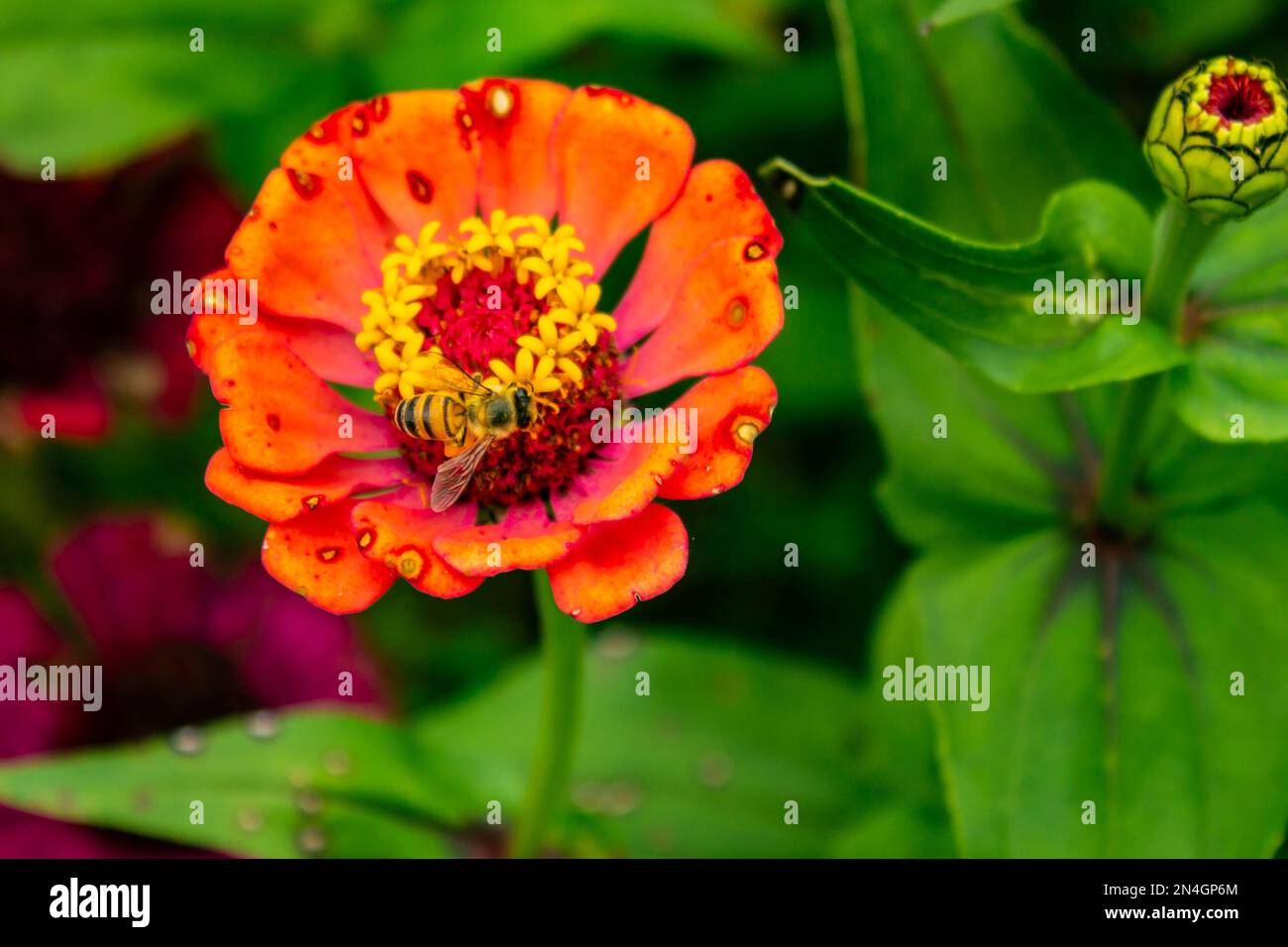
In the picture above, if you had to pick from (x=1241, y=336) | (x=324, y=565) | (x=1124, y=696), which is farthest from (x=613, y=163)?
(x=1124, y=696)

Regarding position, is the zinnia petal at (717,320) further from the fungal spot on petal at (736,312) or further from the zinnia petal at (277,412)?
the zinnia petal at (277,412)

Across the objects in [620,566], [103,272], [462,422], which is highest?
[103,272]

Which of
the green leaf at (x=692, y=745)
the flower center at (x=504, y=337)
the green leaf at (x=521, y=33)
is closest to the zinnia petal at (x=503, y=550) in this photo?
the flower center at (x=504, y=337)

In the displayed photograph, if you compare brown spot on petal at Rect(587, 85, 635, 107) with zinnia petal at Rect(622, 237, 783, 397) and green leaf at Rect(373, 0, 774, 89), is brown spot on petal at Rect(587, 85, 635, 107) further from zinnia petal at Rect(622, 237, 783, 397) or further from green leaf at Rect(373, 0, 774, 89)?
green leaf at Rect(373, 0, 774, 89)

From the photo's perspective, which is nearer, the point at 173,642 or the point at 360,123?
the point at 360,123

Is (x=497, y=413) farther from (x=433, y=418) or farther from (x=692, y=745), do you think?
(x=692, y=745)

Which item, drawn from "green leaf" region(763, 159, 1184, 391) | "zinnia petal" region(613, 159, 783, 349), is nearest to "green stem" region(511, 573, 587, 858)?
"zinnia petal" region(613, 159, 783, 349)

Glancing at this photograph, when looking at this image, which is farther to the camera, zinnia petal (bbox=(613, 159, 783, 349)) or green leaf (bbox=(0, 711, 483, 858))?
green leaf (bbox=(0, 711, 483, 858))
